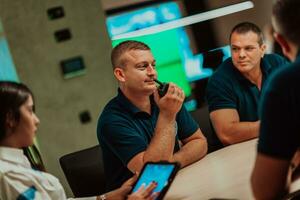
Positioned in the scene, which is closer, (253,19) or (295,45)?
(295,45)

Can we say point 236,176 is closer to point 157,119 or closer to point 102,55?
point 157,119

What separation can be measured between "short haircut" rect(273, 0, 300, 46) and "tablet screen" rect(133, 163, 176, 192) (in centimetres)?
56

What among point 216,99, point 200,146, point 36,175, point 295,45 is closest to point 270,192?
point 295,45

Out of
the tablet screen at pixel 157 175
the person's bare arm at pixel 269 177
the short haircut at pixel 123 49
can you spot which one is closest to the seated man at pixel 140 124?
the short haircut at pixel 123 49

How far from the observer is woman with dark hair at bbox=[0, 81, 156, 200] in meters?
1.45

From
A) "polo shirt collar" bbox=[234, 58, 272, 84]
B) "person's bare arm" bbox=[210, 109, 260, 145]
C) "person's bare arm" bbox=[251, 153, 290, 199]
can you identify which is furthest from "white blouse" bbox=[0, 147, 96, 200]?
"polo shirt collar" bbox=[234, 58, 272, 84]

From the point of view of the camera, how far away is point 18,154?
1.53 meters

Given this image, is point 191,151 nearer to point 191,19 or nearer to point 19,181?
point 19,181

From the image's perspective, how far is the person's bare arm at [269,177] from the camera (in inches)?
45.9

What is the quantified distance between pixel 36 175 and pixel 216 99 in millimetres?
1238

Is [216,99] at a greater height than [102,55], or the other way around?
[102,55]

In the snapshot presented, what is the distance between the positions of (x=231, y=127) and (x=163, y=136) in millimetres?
455

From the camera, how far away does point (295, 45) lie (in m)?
1.21

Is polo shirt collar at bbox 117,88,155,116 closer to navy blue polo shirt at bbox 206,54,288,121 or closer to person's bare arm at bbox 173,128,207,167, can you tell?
person's bare arm at bbox 173,128,207,167
